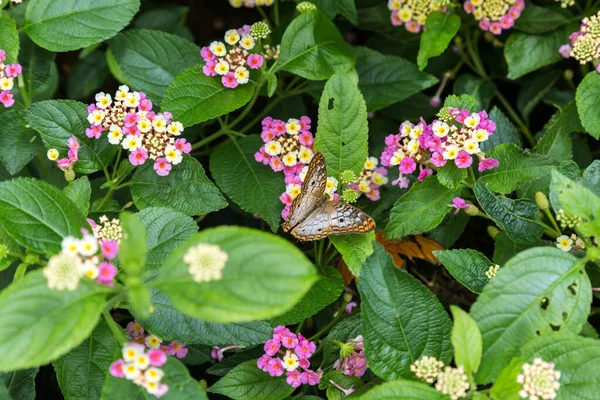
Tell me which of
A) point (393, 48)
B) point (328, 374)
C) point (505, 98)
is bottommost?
point (328, 374)

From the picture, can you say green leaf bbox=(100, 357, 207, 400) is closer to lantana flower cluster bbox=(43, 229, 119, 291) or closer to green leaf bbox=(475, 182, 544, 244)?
lantana flower cluster bbox=(43, 229, 119, 291)

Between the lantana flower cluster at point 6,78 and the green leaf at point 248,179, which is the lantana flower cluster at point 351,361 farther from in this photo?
the lantana flower cluster at point 6,78

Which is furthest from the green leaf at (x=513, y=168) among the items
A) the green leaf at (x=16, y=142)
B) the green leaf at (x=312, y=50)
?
the green leaf at (x=16, y=142)

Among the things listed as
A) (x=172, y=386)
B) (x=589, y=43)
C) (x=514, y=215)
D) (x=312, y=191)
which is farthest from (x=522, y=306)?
(x=589, y=43)

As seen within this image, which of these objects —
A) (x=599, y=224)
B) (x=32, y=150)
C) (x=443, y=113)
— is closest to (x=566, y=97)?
(x=443, y=113)

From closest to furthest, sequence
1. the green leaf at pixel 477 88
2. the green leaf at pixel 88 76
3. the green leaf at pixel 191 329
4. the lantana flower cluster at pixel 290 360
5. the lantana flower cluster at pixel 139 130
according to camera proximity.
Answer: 1. the green leaf at pixel 191 329
2. the lantana flower cluster at pixel 290 360
3. the lantana flower cluster at pixel 139 130
4. the green leaf at pixel 477 88
5. the green leaf at pixel 88 76

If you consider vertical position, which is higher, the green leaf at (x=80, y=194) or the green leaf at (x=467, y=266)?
the green leaf at (x=80, y=194)

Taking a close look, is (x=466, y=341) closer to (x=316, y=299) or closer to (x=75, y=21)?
(x=316, y=299)

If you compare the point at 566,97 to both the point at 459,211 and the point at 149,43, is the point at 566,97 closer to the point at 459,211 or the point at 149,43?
the point at 459,211
